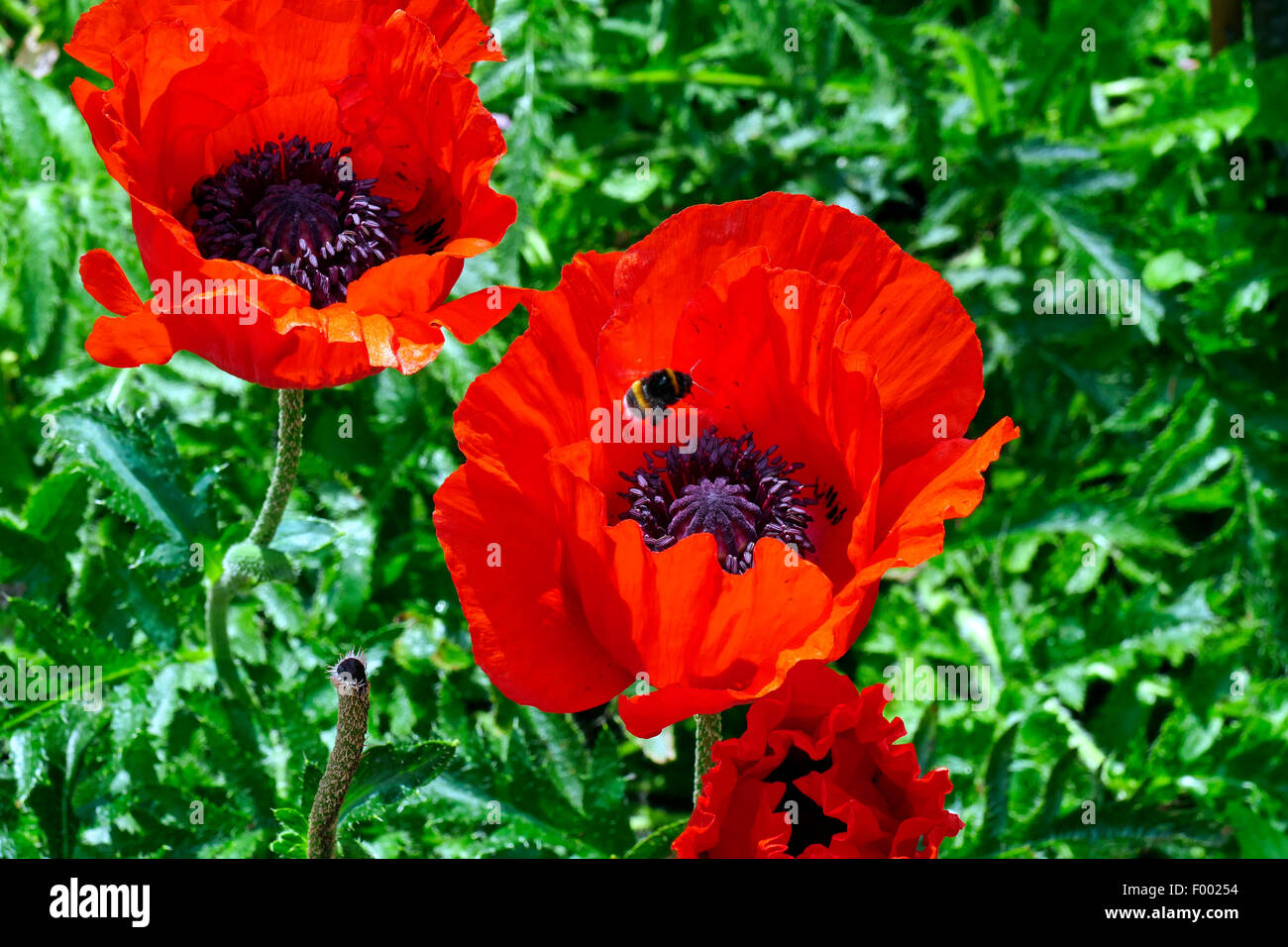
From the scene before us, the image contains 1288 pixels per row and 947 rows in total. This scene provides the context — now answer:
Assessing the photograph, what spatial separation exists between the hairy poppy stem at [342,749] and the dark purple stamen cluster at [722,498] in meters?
0.56

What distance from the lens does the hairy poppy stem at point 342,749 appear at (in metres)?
1.50

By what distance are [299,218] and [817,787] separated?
1.14 meters

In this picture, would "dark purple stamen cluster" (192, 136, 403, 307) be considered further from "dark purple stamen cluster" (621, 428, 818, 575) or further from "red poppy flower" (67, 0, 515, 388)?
"dark purple stamen cluster" (621, 428, 818, 575)

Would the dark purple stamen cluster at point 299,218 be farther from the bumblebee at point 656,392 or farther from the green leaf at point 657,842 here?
the green leaf at point 657,842

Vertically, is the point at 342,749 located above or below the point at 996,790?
above

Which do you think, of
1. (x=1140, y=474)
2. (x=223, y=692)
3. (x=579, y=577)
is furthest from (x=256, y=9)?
(x=1140, y=474)

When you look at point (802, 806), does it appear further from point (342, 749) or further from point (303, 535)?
point (303, 535)

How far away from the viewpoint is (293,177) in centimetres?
213

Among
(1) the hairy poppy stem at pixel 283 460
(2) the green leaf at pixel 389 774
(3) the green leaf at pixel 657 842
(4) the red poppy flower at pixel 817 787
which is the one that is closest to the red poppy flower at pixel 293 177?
(1) the hairy poppy stem at pixel 283 460

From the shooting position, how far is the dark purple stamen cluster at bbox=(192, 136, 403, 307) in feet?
6.44

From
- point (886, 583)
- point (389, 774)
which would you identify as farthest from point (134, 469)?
point (886, 583)

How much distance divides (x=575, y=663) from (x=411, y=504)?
72.7 inches

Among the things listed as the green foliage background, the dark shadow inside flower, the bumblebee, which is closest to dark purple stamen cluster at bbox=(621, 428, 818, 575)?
the bumblebee
